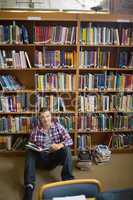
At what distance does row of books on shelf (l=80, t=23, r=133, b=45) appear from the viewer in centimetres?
417

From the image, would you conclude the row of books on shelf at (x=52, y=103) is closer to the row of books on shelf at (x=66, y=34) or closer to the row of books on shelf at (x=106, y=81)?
the row of books on shelf at (x=106, y=81)

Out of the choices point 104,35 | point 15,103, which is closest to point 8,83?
point 15,103

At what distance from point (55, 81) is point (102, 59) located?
72cm

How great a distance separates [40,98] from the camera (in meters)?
4.31

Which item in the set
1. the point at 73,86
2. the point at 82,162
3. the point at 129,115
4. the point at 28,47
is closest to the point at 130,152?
the point at 129,115

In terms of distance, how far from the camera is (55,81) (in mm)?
4273

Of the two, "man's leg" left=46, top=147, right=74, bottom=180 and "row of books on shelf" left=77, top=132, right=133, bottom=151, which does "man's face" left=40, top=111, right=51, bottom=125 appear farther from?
"row of books on shelf" left=77, top=132, right=133, bottom=151

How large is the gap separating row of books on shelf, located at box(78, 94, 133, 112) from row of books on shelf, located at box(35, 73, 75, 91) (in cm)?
24

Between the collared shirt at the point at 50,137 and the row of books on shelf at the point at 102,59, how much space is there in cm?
98

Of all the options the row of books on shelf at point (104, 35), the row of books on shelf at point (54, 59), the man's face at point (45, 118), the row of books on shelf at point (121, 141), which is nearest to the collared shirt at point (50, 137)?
the man's face at point (45, 118)

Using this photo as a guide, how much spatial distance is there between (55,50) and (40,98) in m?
0.69

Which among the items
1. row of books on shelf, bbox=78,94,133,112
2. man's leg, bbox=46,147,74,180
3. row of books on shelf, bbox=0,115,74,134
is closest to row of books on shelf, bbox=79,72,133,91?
row of books on shelf, bbox=78,94,133,112

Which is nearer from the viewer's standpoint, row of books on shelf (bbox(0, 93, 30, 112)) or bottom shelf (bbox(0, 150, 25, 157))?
row of books on shelf (bbox(0, 93, 30, 112))

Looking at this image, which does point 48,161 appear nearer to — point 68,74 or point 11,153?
point 11,153
